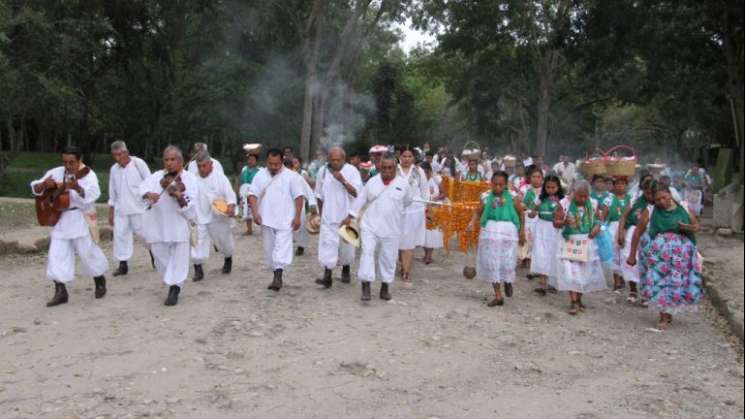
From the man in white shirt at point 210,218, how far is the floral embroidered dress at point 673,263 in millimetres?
4939

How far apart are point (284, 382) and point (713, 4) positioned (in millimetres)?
4429

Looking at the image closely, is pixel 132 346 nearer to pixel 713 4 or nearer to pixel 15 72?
pixel 713 4

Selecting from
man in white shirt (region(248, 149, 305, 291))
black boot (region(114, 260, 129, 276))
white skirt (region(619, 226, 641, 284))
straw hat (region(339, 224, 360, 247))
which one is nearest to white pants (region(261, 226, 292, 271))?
man in white shirt (region(248, 149, 305, 291))

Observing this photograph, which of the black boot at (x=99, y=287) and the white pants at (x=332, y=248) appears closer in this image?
the black boot at (x=99, y=287)

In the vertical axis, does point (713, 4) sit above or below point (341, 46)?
below

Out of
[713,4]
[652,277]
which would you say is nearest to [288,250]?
[652,277]

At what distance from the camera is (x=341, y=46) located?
2314cm

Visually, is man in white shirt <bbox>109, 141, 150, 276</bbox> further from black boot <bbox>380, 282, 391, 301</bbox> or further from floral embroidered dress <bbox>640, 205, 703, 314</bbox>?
floral embroidered dress <bbox>640, 205, 703, 314</bbox>

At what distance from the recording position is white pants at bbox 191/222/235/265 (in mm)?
8961

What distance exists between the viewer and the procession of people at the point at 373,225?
739cm

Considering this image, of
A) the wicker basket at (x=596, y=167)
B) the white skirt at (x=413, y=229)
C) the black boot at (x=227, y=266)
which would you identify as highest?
the wicker basket at (x=596, y=167)

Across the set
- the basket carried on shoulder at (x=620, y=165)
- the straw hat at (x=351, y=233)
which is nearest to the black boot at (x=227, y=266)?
the straw hat at (x=351, y=233)

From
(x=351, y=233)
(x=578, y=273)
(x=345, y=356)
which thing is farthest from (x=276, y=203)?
(x=578, y=273)

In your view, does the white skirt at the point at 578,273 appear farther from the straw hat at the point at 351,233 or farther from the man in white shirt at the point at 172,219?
the man in white shirt at the point at 172,219
